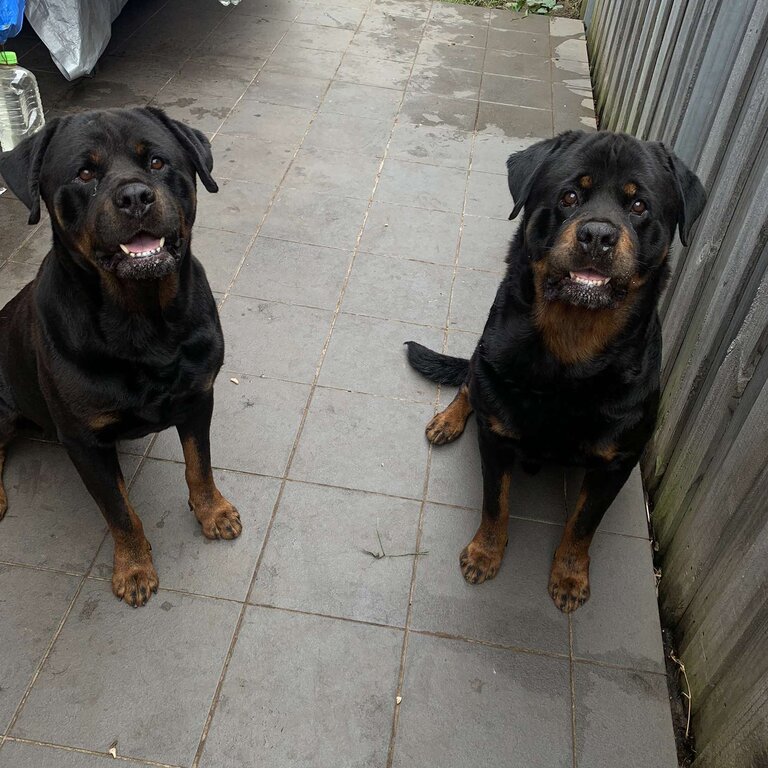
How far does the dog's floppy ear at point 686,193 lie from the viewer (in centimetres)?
210

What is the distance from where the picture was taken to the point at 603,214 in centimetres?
198

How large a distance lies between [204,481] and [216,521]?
17cm

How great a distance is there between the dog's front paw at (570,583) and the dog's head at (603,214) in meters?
0.94

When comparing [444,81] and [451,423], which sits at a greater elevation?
[451,423]

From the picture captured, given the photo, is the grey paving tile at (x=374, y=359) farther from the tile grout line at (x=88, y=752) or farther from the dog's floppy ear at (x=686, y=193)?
the tile grout line at (x=88, y=752)

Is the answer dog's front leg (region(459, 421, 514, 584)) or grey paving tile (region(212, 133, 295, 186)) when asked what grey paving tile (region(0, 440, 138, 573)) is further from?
grey paving tile (region(212, 133, 295, 186))

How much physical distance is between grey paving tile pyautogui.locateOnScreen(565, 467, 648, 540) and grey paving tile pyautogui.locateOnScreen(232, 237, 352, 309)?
4.87 feet

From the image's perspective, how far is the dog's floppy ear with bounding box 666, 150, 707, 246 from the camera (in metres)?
2.10

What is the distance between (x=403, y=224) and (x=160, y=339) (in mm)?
2362

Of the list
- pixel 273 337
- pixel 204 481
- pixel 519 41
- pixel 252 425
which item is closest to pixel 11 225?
pixel 273 337

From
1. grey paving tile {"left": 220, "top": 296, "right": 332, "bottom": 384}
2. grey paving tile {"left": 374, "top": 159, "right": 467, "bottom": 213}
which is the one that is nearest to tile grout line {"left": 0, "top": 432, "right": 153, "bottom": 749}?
grey paving tile {"left": 220, "top": 296, "right": 332, "bottom": 384}

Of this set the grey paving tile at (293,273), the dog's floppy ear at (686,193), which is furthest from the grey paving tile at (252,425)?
the dog's floppy ear at (686,193)

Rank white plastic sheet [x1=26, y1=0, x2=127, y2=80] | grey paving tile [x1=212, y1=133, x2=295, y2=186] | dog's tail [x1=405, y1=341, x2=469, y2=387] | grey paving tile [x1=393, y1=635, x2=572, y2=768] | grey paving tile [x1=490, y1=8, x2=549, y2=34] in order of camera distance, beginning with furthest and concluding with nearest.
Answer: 1. grey paving tile [x1=490, y1=8, x2=549, y2=34]
2. white plastic sheet [x1=26, y1=0, x2=127, y2=80]
3. grey paving tile [x1=212, y1=133, x2=295, y2=186]
4. dog's tail [x1=405, y1=341, x2=469, y2=387]
5. grey paving tile [x1=393, y1=635, x2=572, y2=768]

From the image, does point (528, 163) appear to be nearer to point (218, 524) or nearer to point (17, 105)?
point (218, 524)
